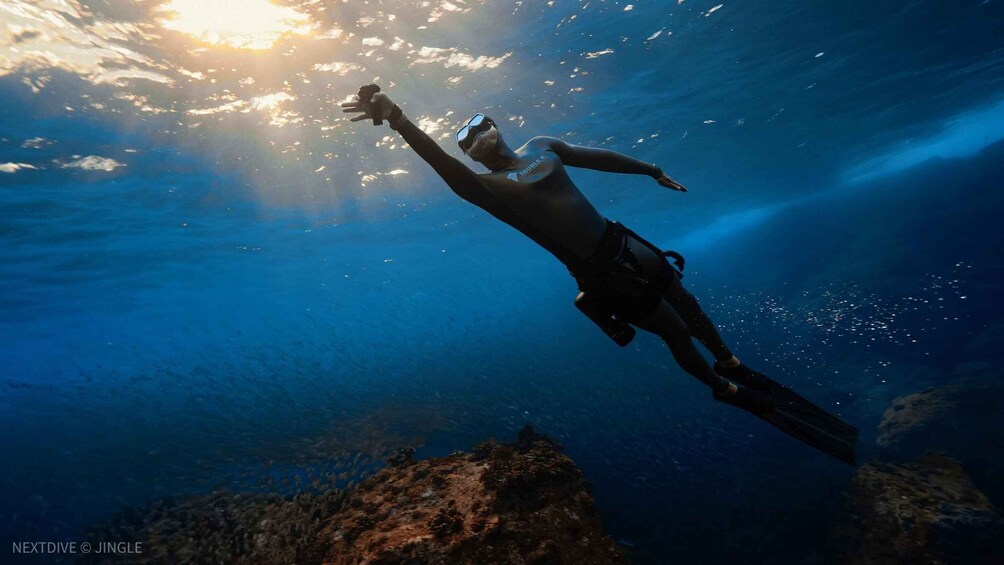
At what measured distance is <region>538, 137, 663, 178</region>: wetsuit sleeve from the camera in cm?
332

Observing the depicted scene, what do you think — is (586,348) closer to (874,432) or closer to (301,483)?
(874,432)

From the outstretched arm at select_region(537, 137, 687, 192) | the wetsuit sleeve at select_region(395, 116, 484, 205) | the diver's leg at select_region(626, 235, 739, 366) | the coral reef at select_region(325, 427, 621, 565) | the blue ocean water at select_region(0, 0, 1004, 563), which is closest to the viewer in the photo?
the wetsuit sleeve at select_region(395, 116, 484, 205)

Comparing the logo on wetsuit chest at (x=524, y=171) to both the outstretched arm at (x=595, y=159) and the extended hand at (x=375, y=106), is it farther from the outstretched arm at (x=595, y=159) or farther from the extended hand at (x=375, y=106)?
the extended hand at (x=375, y=106)

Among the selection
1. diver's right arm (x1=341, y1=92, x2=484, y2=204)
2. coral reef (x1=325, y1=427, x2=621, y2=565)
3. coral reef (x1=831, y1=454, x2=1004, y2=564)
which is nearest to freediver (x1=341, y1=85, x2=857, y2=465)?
diver's right arm (x1=341, y1=92, x2=484, y2=204)

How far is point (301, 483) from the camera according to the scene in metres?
5.93

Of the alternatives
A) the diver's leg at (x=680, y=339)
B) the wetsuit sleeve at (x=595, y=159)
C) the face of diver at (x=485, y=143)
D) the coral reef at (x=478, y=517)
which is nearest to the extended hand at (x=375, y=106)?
the face of diver at (x=485, y=143)

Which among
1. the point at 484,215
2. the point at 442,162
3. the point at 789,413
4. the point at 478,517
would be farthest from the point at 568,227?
the point at 484,215

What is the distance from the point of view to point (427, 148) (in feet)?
8.46

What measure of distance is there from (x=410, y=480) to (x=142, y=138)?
13930mm

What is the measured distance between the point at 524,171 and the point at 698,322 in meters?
1.96

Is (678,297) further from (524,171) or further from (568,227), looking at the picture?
(524,171)

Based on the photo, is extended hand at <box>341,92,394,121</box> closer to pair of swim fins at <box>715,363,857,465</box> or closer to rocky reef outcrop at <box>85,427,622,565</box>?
rocky reef outcrop at <box>85,427,622,565</box>

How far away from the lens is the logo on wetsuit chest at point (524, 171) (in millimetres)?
2823

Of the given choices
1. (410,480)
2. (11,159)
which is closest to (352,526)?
(410,480)
